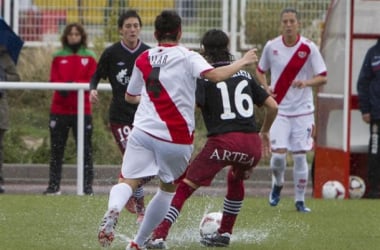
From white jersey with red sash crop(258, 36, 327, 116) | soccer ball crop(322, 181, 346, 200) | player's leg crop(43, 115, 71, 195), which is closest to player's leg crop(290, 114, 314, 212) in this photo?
white jersey with red sash crop(258, 36, 327, 116)

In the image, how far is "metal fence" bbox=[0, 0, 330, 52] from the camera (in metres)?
23.3

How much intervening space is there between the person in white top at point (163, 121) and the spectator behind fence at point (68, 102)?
6.29 meters

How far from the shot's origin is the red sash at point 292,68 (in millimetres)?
14758

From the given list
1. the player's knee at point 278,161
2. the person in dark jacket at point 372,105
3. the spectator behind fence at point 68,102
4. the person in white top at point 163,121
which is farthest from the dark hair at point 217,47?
the person in dark jacket at point 372,105

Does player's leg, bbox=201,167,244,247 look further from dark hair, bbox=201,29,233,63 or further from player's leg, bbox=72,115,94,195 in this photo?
player's leg, bbox=72,115,94,195

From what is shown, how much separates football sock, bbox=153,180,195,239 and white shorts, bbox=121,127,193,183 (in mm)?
676

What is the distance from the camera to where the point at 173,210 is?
10.6 metres

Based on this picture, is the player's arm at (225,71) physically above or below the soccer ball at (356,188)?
above

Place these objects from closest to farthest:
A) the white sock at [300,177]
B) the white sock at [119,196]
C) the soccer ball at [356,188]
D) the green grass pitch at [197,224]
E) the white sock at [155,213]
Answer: the white sock at [119,196] → the white sock at [155,213] → the green grass pitch at [197,224] → the white sock at [300,177] → the soccer ball at [356,188]

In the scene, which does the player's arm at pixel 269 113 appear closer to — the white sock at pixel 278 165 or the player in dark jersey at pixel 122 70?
the player in dark jersey at pixel 122 70

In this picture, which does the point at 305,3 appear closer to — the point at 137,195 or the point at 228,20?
the point at 228,20

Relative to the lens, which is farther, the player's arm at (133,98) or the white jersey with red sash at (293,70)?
the white jersey with red sash at (293,70)

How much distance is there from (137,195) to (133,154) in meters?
2.55

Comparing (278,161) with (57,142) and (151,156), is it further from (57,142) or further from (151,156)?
(151,156)
